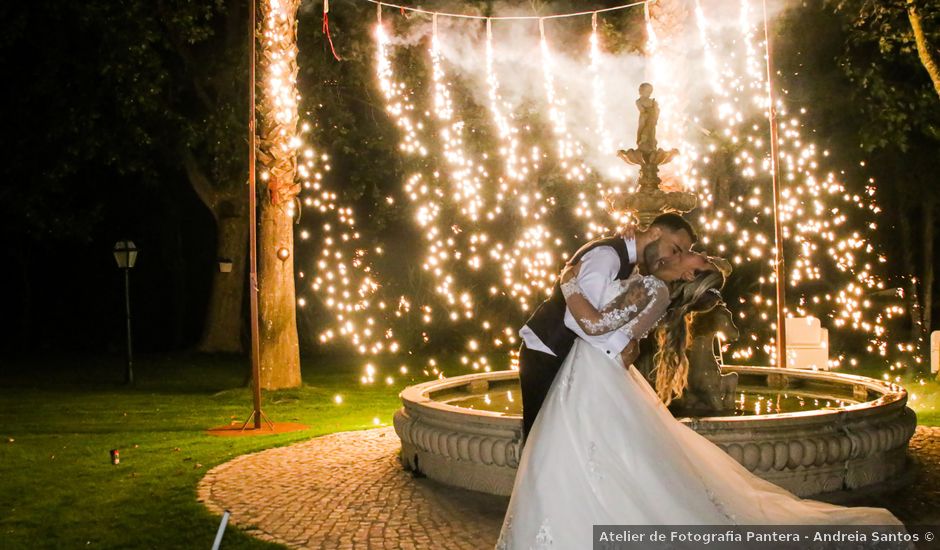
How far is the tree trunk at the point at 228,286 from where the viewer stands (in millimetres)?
22625

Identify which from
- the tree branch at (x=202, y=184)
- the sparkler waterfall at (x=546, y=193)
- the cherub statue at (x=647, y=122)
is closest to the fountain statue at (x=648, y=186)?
the cherub statue at (x=647, y=122)

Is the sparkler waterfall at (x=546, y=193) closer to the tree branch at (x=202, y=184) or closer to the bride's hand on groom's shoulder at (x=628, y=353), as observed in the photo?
the tree branch at (x=202, y=184)

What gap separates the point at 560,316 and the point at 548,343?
0.48 feet

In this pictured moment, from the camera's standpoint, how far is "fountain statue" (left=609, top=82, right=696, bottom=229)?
728 cm

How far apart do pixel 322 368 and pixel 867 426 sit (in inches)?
660

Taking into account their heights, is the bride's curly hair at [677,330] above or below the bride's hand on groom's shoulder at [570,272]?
below

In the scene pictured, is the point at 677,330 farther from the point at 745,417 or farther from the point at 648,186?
the point at 648,186

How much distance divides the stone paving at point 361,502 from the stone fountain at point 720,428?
0.68 feet

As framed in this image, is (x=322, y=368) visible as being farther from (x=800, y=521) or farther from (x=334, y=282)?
(x=800, y=521)

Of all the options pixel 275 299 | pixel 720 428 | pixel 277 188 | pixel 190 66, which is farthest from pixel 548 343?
pixel 190 66

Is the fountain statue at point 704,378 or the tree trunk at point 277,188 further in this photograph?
the tree trunk at point 277,188

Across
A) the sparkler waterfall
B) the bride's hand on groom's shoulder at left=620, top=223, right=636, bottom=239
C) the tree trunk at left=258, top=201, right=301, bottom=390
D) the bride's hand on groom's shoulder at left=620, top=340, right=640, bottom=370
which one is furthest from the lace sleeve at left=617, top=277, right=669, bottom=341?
the sparkler waterfall

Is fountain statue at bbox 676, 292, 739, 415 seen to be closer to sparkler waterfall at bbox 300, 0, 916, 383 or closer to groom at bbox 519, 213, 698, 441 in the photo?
groom at bbox 519, 213, 698, 441

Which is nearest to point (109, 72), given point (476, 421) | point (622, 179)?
point (622, 179)
